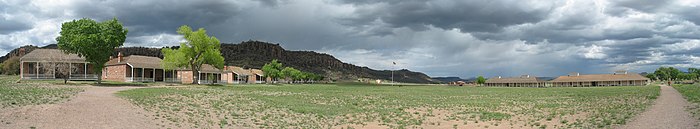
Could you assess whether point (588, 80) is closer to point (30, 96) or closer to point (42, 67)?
point (42, 67)

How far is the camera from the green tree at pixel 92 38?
49.6 meters

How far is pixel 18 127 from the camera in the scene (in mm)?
15727

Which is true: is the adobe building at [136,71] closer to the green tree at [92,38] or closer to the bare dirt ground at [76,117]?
the green tree at [92,38]

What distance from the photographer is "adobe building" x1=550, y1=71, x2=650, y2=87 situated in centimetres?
15000

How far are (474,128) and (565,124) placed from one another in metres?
3.97

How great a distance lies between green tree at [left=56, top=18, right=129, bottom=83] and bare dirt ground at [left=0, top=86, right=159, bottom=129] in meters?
30.3

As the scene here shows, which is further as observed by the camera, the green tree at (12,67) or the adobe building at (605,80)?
the adobe building at (605,80)

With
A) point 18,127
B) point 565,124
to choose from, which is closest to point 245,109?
point 18,127

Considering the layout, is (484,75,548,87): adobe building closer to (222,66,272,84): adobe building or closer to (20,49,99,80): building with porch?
(222,66,272,84): adobe building

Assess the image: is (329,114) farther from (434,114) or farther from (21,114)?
(21,114)

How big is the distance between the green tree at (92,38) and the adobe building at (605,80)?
14197 centimetres

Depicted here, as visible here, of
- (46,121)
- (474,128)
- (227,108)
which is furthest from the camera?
(227,108)

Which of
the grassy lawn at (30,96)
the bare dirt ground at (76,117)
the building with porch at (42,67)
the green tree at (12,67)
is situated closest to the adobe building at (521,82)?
the building with porch at (42,67)

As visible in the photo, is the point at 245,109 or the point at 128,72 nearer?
the point at 245,109
